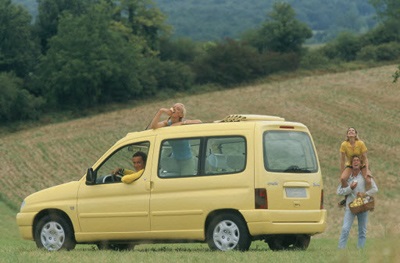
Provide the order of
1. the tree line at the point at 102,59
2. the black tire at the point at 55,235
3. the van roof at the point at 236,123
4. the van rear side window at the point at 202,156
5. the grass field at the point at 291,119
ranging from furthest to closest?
1. the tree line at the point at 102,59
2. the grass field at the point at 291,119
3. the black tire at the point at 55,235
4. the van roof at the point at 236,123
5. the van rear side window at the point at 202,156

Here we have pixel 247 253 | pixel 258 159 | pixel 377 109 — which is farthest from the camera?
pixel 377 109

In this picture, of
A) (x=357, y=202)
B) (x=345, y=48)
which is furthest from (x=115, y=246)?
(x=345, y=48)

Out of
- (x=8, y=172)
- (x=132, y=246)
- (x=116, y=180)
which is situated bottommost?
(x=8, y=172)

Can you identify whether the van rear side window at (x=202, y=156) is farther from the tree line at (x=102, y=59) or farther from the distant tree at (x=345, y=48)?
the distant tree at (x=345, y=48)

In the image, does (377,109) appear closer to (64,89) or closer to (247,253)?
(64,89)

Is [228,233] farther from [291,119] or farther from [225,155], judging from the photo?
[291,119]

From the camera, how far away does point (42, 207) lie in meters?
16.0

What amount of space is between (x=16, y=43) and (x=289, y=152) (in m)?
86.2

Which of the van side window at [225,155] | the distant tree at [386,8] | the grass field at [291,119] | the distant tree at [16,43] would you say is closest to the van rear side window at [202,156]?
the van side window at [225,155]

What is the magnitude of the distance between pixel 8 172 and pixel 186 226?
35.1 metres

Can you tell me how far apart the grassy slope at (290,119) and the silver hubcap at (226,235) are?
1847 centimetres

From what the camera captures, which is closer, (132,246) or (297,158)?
Answer: (297,158)

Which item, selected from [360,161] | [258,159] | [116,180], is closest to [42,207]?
[116,180]

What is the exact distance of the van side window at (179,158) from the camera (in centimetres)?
1527
